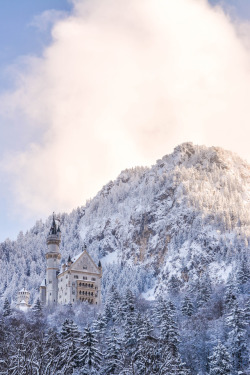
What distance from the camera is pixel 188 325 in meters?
88.6

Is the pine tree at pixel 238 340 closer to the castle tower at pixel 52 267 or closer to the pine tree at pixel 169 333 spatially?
the pine tree at pixel 169 333

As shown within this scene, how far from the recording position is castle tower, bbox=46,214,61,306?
429ft

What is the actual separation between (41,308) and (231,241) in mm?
96528

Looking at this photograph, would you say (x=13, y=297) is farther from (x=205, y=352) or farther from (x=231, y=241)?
(x=205, y=352)

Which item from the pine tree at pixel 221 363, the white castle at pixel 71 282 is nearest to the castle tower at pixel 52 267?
the white castle at pixel 71 282

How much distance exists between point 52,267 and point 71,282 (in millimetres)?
9671

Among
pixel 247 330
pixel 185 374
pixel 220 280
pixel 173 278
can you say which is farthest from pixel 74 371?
pixel 173 278

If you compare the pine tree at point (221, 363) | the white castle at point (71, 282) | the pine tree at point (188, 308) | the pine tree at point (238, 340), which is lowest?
the pine tree at point (221, 363)

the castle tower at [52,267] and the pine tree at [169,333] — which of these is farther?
the castle tower at [52,267]

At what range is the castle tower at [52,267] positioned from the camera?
131 meters

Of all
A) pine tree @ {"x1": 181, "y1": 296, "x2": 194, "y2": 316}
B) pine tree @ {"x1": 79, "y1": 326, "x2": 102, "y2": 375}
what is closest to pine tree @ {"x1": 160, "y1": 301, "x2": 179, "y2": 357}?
pine tree @ {"x1": 79, "y1": 326, "x2": 102, "y2": 375}

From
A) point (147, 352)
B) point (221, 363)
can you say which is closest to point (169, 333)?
point (221, 363)

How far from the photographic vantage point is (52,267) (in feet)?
440

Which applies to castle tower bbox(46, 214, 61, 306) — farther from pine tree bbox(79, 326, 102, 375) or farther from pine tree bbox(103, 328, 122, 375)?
pine tree bbox(79, 326, 102, 375)
